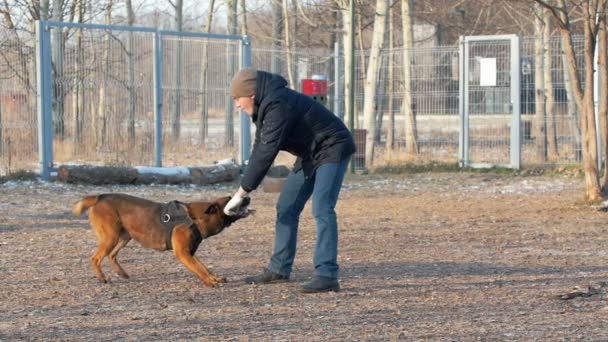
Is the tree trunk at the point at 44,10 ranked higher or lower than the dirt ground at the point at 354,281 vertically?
higher

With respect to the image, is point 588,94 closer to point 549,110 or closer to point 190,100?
point 549,110

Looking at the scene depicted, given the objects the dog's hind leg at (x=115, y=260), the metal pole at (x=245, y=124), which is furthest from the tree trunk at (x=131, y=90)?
the dog's hind leg at (x=115, y=260)

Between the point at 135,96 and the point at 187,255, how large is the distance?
1052 centimetres

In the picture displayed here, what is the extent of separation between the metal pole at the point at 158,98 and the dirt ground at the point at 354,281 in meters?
3.85

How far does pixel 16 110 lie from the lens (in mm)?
17203

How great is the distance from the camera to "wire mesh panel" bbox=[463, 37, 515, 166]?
2006cm

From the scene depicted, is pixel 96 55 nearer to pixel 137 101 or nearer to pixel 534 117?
pixel 137 101

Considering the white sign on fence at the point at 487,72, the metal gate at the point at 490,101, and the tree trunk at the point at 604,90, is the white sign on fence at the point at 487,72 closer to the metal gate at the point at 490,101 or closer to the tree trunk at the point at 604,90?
the metal gate at the point at 490,101

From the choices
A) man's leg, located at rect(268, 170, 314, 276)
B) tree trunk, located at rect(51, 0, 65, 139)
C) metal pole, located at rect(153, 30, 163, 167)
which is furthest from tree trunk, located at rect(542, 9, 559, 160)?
man's leg, located at rect(268, 170, 314, 276)

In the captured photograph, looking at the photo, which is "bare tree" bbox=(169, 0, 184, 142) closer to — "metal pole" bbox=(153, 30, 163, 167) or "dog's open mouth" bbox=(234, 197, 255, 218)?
"metal pole" bbox=(153, 30, 163, 167)

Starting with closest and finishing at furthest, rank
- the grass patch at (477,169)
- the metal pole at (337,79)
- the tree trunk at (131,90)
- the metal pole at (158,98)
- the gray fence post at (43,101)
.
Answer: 1. the gray fence post at (43,101)
2. the tree trunk at (131,90)
3. the metal pole at (158,98)
4. the grass patch at (477,169)
5. the metal pole at (337,79)

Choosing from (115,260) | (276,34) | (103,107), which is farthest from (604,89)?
(276,34)

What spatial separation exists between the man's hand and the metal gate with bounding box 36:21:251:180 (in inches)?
379

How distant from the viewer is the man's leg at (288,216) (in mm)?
8172
